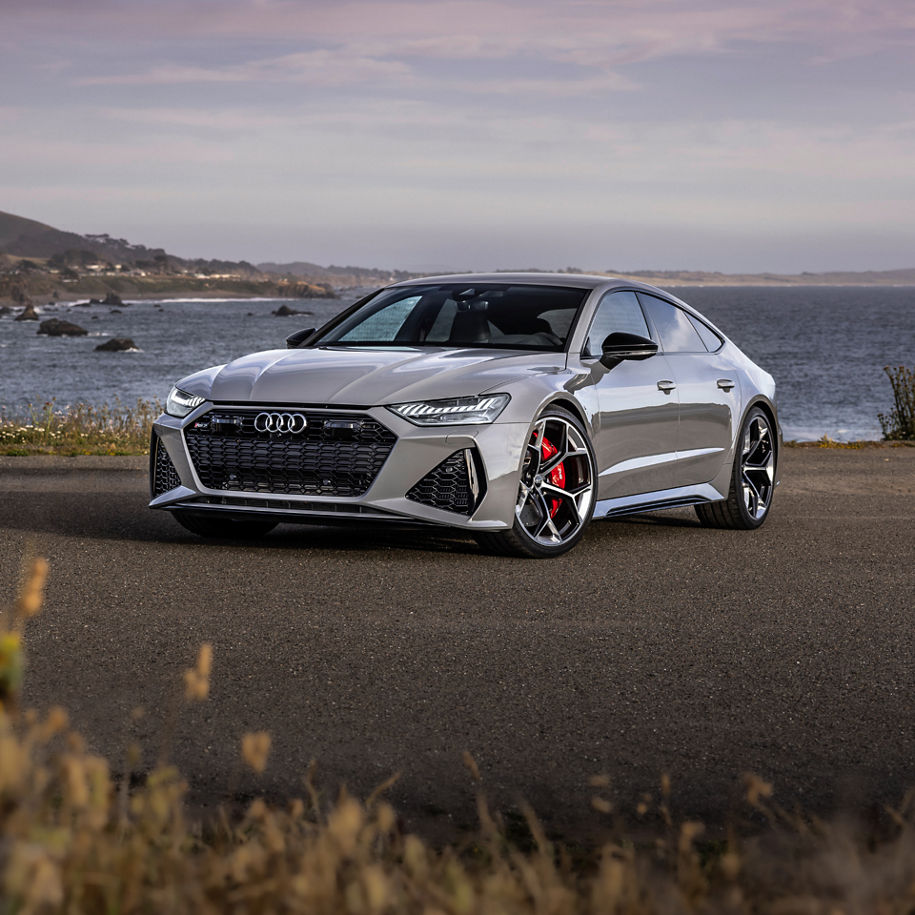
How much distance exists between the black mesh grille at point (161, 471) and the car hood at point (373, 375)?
Answer: 54cm

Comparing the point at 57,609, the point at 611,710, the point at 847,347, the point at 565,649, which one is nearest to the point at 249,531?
the point at 57,609

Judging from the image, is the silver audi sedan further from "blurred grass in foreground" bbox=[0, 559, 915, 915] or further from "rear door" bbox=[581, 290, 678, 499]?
"blurred grass in foreground" bbox=[0, 559, 915, 915]

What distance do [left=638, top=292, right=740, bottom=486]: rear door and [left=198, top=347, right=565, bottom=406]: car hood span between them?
128 centimetres

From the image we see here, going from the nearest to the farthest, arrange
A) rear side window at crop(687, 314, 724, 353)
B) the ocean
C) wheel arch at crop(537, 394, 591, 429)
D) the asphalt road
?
1. the asphalt road
2. wheel arch at crop(537, 394, 591, 429)
3. rear side window at crop(687, 314, 724, 353)
4. the ocean

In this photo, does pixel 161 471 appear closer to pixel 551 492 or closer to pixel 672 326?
pixel 551 492

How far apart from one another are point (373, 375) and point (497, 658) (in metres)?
2.56

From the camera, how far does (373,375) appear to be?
25.7ft

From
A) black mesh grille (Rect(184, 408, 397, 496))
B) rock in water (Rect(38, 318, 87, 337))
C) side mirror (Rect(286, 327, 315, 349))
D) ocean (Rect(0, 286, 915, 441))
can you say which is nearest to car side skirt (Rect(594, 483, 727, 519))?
black mesh grille (Rect(184, 408, 397, 496))

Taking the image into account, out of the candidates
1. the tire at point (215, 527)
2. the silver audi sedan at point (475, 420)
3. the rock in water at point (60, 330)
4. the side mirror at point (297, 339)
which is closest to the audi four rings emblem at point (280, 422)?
the silver audi sedan at point (475, 420)

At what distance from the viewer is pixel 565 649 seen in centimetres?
594

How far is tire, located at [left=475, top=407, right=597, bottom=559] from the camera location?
7.99m

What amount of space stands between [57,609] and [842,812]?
13.1 feet

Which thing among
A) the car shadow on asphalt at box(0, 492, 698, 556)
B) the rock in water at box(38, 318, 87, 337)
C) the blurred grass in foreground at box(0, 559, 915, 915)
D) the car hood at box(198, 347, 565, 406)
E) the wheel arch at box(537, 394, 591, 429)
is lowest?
the rock in water at box(38, 318, 87, 337)

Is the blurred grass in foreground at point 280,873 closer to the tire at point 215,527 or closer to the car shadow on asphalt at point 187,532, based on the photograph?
the car shadow on asphalt at point 187,532
